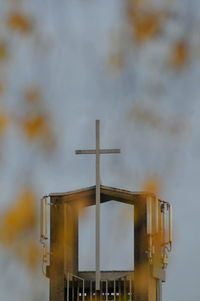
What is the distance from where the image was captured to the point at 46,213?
21.9 metres

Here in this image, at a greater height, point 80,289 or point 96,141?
point 96,141

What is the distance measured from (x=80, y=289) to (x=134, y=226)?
1.68 m

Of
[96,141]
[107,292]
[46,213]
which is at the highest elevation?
[96,141]

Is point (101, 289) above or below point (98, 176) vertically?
below

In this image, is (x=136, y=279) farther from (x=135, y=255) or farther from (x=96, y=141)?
(x=96, y=141)

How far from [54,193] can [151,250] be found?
224 centimetres

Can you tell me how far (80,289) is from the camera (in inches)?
868

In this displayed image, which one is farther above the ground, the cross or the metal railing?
the cross

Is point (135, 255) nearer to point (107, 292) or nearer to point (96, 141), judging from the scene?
point (107, 292)

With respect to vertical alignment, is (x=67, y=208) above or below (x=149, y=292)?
above

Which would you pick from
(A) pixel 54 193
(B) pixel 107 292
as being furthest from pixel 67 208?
(B) pixel 107 292

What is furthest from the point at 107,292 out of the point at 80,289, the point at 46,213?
the point at 46,213

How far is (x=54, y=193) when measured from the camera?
22.0 metres

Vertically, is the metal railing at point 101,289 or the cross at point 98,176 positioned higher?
the cross at point 98,176
